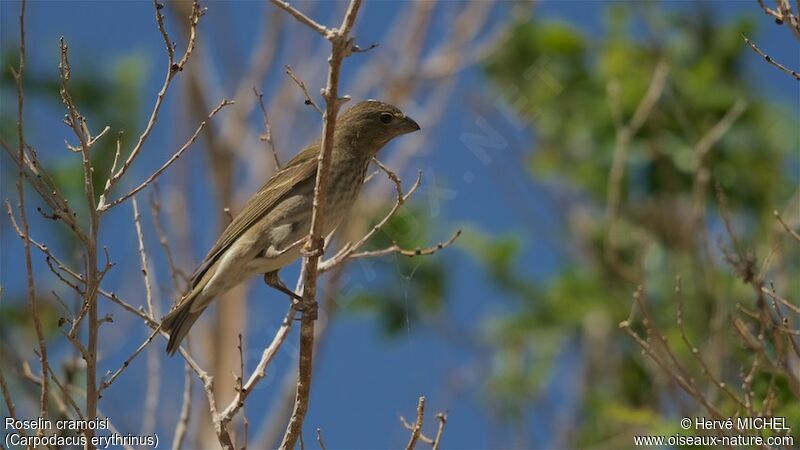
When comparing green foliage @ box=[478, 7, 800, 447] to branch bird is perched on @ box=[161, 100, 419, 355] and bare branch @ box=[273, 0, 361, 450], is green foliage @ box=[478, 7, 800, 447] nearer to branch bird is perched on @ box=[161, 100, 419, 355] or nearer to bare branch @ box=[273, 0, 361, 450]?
branch bird is perched on @ box=[161, 100, 419, 355]

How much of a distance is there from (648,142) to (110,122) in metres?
4.04

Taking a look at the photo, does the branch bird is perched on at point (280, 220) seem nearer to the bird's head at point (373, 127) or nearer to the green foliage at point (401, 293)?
the bird's head at point (373, 127)

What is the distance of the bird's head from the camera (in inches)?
249

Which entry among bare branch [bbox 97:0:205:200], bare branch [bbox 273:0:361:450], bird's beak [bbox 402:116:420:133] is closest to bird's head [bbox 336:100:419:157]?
bird's beak [bbox 402:116:420:133]

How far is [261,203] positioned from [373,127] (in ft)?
2.50

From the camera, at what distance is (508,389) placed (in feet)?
28.9

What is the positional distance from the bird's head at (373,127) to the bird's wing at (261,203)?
0.75ft

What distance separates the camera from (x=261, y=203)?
6172 mm

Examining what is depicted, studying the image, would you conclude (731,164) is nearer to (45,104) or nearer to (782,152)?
(782,152)

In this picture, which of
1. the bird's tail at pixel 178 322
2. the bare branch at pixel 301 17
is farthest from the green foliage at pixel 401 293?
the bare branch at pixel 301 17

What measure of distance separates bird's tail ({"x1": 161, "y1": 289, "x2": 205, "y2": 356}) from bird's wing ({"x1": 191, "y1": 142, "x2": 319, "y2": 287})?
0.28 meters

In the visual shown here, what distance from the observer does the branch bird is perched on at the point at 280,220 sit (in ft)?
19.2

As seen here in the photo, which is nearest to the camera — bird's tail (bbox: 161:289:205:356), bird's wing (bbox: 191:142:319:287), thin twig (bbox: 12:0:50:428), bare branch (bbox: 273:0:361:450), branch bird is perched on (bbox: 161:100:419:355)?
thin twig (bbox: 12:0:50:428)

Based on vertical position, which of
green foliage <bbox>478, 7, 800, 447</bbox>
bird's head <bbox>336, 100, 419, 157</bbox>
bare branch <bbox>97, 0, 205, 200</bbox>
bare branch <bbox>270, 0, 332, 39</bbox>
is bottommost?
bare branch <bbox>97, 0, 205, 200</bbox>
